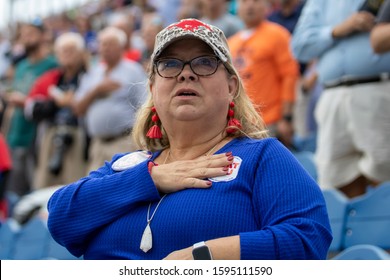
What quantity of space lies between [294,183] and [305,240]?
182mm

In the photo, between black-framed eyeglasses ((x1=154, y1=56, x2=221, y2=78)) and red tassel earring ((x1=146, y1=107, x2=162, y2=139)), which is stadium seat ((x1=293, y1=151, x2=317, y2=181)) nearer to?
red tassel earring ((x1=146, y1=107, x2=162, y2=139))

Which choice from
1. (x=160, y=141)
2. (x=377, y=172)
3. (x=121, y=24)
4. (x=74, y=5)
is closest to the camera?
(x=160, y=141)

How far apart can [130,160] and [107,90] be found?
352 centimetres

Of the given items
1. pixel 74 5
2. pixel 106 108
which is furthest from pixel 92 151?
pixel 74 5

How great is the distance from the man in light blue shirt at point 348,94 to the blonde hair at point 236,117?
5.51ft

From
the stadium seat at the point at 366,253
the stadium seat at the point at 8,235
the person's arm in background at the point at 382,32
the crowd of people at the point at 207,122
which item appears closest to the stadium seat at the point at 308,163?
the crowd of people at the point at 207,122

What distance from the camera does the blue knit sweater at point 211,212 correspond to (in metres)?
2.20

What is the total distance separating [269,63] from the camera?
221 inches

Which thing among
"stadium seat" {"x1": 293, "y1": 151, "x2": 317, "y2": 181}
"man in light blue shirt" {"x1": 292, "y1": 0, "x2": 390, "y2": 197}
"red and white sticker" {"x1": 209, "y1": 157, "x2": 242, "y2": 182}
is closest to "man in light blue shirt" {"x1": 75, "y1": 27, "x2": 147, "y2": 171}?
"stadium seat" {"x1": 293, "y1": 151, "x2": 317, "y2": 181}

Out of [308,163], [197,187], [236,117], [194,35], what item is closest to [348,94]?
[308,163]

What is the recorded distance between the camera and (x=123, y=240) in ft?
8.01

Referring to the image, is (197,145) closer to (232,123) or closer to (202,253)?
(232,123)
